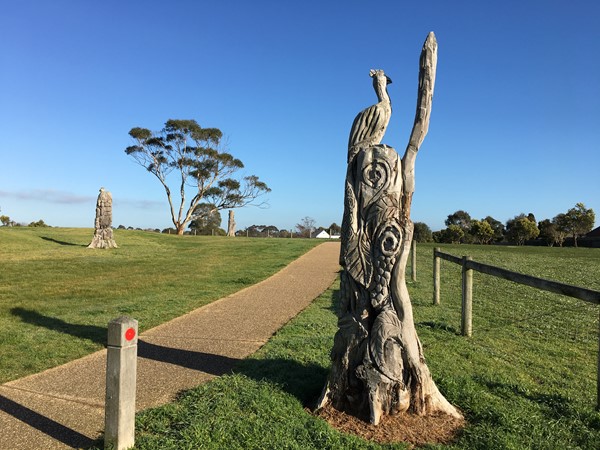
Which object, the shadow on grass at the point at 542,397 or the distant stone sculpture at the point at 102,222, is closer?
the shadow on grass at the point at 542,397

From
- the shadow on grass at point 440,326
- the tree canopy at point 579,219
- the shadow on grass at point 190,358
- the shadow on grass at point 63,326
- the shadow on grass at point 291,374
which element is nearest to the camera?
the shadow on grass at point 291,374

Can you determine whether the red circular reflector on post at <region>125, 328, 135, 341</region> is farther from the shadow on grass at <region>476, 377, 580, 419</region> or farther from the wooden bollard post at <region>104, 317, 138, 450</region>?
the shadow on grass at <region>476, 377, 580, 419</region>

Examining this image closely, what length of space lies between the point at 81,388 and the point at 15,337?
2625mm

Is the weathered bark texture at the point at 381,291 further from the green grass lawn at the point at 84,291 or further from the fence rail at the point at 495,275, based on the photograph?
the green grass lawn at the point at 84,291

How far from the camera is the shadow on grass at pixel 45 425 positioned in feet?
12.0

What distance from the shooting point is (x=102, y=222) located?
22812mm

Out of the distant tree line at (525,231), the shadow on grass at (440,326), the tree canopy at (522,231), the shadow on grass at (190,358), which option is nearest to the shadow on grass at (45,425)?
the shadow on grass at (190,358)

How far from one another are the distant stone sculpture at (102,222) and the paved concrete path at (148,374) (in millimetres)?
15529

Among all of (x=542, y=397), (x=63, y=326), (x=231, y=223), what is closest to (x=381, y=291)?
(x=542, y=397)

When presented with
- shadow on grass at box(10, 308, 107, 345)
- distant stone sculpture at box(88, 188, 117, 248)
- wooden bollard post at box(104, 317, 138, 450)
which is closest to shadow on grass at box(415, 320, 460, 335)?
shadow on grass at box(10, 308, 107, 345)

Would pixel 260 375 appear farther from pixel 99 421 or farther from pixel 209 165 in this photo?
pixel 209 165

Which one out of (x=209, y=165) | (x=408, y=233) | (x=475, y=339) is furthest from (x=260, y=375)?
(x=209, y=165)

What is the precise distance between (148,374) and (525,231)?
4781cm

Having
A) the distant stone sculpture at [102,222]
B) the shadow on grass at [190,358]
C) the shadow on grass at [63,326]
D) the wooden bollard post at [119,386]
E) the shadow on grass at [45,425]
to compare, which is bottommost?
the shadow on grass at [45,425]
